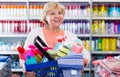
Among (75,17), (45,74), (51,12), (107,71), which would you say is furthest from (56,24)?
(75,17)

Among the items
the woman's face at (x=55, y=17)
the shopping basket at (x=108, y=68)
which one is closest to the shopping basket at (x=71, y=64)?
the shopping basket at (x=108, y=68)

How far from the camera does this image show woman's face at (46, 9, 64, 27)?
9.44 feet

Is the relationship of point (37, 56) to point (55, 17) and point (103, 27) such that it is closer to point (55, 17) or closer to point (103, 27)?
point (55, 17)

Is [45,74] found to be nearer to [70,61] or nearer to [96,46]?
[70,61]

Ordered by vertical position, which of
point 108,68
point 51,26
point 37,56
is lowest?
point 108,68

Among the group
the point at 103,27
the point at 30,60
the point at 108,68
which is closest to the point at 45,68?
the point at 30,60

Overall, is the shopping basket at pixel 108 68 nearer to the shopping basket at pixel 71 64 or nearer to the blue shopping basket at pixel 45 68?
the shopping basket at pixel 71 64

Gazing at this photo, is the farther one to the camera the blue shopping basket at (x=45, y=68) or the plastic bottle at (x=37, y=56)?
the plastic bottle at (x=37, y=56)

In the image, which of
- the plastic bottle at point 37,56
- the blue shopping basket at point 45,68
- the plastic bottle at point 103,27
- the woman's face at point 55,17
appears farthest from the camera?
the plastic bottle at point 103,27

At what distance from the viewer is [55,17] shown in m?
2.88

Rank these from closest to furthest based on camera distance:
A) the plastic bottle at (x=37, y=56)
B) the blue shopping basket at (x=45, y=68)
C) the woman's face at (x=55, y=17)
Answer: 1. the blue shopping basket at (x=45, y=68)
2. the plastic bottle at (x=37, y=56)
3. the woman's face at (x=55, y=17)

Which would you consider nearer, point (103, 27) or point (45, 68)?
point (45, 68)

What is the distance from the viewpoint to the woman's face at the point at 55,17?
2.88m

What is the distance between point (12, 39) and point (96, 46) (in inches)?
73.3
